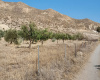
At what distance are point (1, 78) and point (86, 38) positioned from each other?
262ft

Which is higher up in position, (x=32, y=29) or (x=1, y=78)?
(x=32, y=29)

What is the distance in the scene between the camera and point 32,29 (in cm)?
2986

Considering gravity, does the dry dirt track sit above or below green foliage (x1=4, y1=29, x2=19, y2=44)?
below

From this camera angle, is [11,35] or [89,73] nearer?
[89,73]

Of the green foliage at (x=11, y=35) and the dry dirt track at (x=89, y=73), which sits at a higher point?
the green foliage at (x=11, y=35)

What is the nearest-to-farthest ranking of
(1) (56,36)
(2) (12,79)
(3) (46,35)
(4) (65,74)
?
(2) (12,79) < (4) (65,74) < (3) (46,35) < (1) (56,36)

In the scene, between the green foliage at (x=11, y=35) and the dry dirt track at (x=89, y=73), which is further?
the green foliage at (x=11, y=35)

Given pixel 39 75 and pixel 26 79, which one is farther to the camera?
pixel 39 75

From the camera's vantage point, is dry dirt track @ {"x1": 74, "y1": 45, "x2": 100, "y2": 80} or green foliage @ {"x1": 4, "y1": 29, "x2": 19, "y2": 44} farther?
green foliage @ {"x1": 4, "y1": 29, "x2": 19, "y2": 44}

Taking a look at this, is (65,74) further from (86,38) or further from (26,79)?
(86,38)

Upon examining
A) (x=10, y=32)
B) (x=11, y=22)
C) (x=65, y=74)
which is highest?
(x=11, y=22)

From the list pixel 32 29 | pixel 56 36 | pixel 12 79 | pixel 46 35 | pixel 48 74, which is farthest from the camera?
pixel 56 36

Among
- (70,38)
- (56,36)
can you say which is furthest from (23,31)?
(70,38)

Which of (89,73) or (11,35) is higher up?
(11,35)
